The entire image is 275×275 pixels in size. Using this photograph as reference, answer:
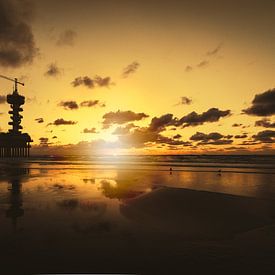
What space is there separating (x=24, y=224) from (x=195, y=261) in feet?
26.4

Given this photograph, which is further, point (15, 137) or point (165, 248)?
point (15, 137)

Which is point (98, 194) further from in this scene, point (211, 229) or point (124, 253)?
point (124, 253)

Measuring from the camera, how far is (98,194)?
2197 cm

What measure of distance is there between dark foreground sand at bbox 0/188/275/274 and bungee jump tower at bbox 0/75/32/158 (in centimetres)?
15287

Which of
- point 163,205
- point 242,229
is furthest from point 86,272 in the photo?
point 163,205

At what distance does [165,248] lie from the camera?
31.8 ft

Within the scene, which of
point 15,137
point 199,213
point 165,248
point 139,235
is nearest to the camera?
point 165,248

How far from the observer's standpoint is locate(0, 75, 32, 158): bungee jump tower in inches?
5965

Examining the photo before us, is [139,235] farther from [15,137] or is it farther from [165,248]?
[15,137]

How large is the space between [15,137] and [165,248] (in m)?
158

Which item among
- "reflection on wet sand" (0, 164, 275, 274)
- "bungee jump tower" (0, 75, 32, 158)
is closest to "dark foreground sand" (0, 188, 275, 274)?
"reflection on wet sand" (0, 164, 275, 274)

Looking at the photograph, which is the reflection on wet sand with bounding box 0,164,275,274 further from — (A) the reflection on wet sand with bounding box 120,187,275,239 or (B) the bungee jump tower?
(B) the bungee jump tower

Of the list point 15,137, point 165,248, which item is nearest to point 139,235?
point 165,248

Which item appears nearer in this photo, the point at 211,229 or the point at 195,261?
the point at 195,261
